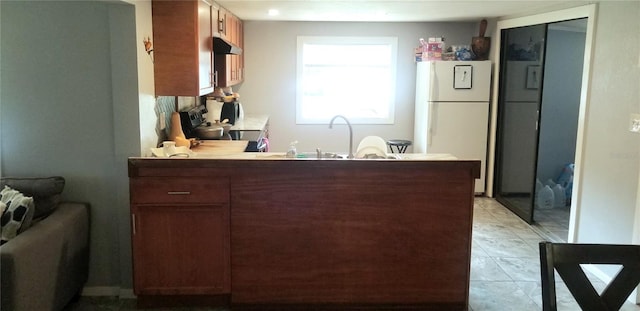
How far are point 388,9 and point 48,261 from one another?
3.58 meters

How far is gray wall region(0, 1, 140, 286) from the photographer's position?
9.57 ft

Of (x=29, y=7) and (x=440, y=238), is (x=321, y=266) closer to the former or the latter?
(x=440, y=238)

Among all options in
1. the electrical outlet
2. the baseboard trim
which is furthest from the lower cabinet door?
the electrical outlet

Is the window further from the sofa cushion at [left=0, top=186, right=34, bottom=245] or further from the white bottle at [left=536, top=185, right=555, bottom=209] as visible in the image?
the sofa cushion at [left=0, top=186, right=34, bottom=245]

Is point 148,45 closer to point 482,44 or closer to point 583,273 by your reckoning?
point 583,273

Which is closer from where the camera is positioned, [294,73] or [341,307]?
[341,307]

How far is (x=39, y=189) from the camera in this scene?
9.24ft

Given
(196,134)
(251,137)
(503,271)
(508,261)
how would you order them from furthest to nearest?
(251,137) < (196,134) < (508,261) < (503,271)

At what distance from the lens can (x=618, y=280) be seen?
1.70 m

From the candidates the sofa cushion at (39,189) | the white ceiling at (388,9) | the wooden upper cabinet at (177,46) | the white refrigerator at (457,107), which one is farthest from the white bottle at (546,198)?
the sofa cushion at (39,189)

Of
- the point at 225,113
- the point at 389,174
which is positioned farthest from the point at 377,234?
the point at 225,113

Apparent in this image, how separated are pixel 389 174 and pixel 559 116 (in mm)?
3546

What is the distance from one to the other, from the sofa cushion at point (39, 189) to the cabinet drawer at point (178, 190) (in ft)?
1.43

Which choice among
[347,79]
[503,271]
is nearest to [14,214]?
[503,271]
